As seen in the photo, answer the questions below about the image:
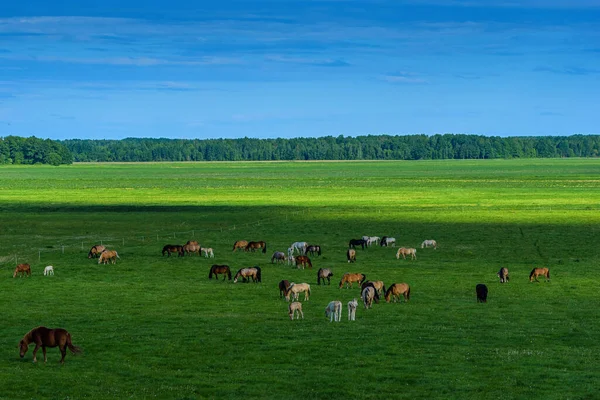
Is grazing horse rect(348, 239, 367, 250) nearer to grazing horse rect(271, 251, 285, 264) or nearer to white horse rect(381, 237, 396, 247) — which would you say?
white horse rect(381, 237, 396, 247)

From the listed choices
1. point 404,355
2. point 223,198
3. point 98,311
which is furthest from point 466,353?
point 223,198

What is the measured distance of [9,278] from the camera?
4534 centimetres

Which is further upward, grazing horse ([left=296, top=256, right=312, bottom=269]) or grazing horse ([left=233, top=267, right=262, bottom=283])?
grazing horse ([left=296, top=256, right=312, bottom=269])

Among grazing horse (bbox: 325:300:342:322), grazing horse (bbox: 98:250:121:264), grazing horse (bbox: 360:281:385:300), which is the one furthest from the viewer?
grazing horse (bbox: 98:250:121:264)

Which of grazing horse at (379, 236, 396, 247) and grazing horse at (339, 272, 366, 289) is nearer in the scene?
grazing horse at (339, 272, 366, 289)

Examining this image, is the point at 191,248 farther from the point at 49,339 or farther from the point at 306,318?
the point at 49,339

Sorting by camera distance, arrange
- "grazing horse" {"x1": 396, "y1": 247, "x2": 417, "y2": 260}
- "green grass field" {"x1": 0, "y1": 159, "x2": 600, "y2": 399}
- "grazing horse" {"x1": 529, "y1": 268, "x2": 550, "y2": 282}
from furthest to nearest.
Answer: "grazing horse" {"x1": 396, "y1": 247, "x2": 417, "y2": 260} → "grazing horse" {"x1": 529, "y1": 268, "x2": 550, "y2": 282} → "green grass field" {"x1": 0, "y1": 159, "x2": 600, "y2": 399}

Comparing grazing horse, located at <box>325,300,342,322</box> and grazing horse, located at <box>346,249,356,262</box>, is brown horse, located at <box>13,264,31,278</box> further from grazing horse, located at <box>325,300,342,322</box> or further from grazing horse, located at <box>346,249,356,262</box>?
grazing horse, located at <box>325,300,342,322</box>

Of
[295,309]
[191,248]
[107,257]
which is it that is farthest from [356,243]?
[295,309]

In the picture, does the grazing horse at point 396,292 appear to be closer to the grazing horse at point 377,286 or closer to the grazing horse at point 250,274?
the grazing horse at point 377,286

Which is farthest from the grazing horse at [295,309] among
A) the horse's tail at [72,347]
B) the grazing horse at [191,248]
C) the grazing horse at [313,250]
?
the grazing horse at [191,248]

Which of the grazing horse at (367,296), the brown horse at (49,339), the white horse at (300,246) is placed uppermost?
the white horse at (300,246)

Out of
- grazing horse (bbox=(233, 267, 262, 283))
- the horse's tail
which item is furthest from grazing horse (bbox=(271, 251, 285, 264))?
the horse's tail

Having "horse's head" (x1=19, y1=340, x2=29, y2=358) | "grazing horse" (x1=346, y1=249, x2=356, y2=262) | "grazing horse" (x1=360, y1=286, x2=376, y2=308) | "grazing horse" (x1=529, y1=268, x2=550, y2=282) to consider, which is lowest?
"horse's head" (x1=19, y1=340, x2=29, y2=358)
